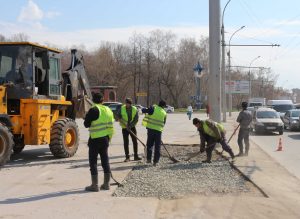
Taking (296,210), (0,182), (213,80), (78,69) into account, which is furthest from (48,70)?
(296,210)

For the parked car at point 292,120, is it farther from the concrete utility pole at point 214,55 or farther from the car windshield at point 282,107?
the concrete utility pole at point 214,55

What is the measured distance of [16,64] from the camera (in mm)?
13820

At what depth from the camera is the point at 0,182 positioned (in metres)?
10.5

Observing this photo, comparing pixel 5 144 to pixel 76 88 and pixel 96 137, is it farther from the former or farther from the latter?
pixel 76 88

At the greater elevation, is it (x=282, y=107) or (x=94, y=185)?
(x=282, y=107)

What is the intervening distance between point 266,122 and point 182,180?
18.9 meters

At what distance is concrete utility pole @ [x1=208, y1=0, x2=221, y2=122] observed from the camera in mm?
18297

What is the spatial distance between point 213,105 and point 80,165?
7.05m

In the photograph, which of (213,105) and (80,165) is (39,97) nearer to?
(80,165)

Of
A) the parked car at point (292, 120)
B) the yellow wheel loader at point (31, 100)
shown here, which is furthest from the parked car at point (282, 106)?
the yellow wheel loader at point (31, 100)

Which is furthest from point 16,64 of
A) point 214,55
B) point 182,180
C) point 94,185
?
point 214,55

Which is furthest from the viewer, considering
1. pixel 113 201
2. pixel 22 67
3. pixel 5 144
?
pixel 22 67

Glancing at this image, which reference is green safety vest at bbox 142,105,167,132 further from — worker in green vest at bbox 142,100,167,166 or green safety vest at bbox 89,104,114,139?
green safety vest at bbox 89,104,114,139

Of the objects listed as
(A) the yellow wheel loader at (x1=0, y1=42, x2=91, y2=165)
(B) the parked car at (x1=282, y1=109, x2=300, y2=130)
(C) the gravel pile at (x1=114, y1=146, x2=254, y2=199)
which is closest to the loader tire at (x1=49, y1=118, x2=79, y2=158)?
(A) the yellow wheel loader at (x1=0, y1=42, x2=91, y2=165)
